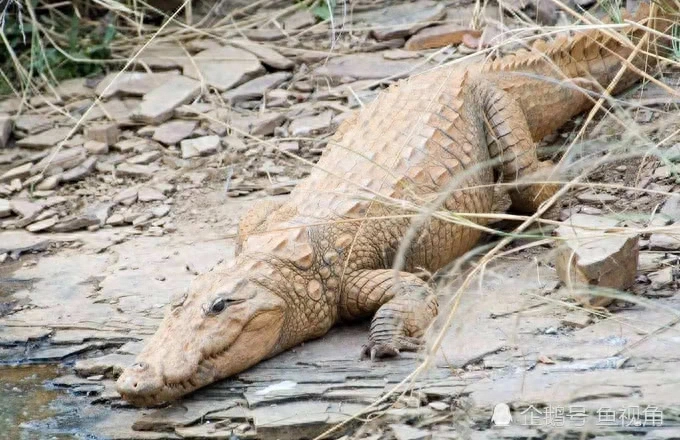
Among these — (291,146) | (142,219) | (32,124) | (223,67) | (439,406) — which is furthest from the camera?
(223,67)

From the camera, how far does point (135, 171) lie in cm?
770

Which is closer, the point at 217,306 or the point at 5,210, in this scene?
the point at 217,306

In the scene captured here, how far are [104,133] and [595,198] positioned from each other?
3328 mm

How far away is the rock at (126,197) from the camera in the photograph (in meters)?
7.35

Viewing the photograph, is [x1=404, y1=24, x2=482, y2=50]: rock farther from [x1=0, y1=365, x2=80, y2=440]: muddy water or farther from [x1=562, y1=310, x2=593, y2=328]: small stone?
[x1=0, y1=365, x2=80, y2=440]: muddy water

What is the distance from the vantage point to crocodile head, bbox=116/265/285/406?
16.1ft

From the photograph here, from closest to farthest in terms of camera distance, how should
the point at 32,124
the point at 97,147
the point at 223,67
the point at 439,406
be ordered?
the point at 439,406
the point at 97,147
the point at 32,124
the point at 223,67

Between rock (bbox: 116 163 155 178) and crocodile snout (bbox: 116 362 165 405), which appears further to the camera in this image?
rock (bbox: 116 163 155 178)

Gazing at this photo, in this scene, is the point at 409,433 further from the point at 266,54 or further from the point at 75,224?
the point at 266,54

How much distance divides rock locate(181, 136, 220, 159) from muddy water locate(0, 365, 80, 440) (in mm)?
2503

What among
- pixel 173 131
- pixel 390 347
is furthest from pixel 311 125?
pixel 390 347

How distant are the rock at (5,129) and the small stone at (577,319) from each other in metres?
4.51

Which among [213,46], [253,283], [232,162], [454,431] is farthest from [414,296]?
[213,46]

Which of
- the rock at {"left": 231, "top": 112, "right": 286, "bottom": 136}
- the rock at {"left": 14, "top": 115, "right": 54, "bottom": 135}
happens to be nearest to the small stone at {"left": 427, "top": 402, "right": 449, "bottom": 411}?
the rock at {"left": 231, "top": 112, "right": 286, "bottom": 136}
